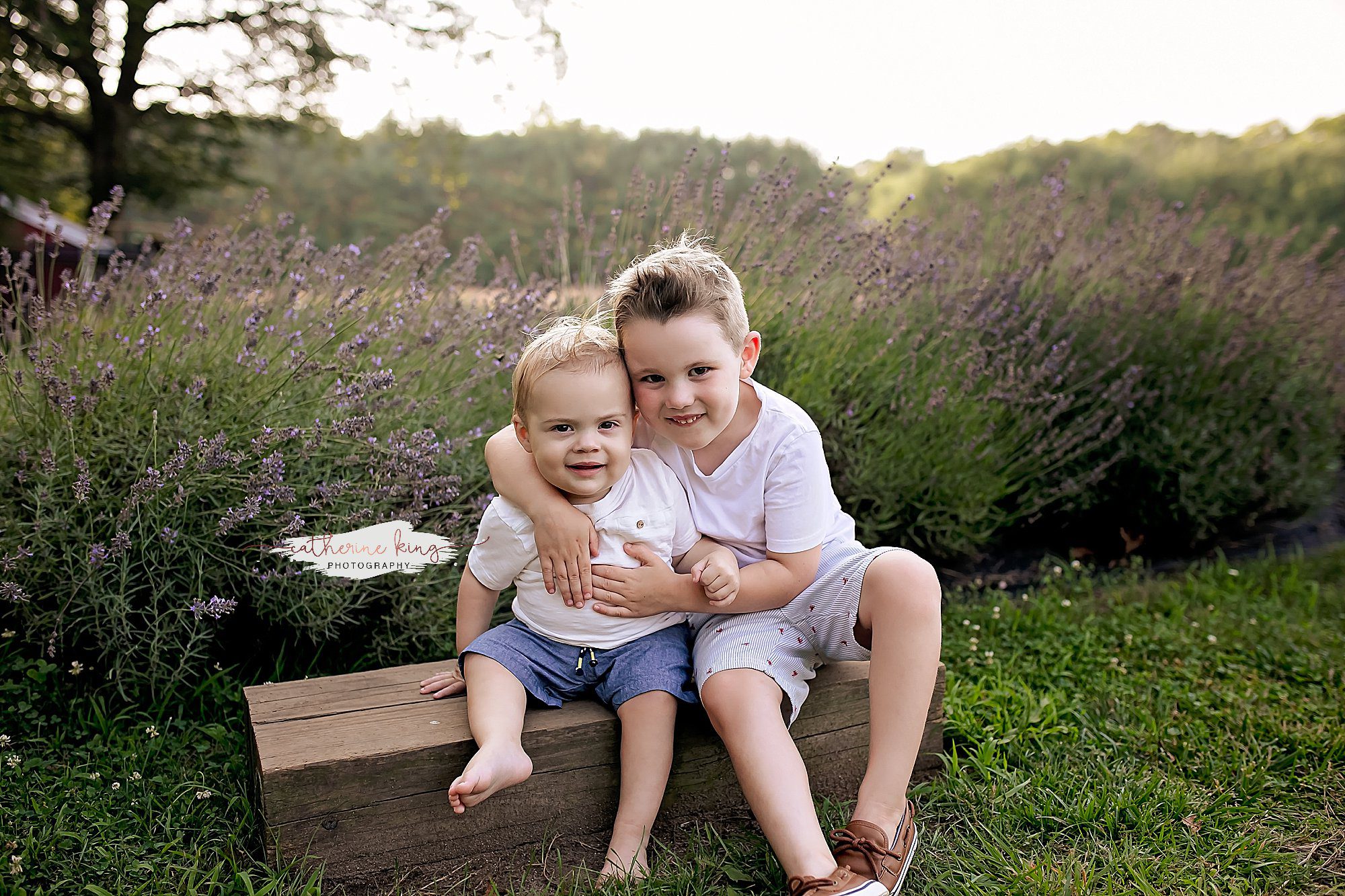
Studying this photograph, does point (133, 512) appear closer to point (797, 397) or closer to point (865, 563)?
point (865, 563)

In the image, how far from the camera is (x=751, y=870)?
67.9 inches

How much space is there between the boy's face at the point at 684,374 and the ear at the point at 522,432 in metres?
0.22

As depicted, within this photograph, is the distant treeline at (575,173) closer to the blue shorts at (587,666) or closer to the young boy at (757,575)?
the young boy at (757,575)

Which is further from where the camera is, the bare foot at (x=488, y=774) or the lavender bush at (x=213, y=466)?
the lavender bush at (x=213, y=466)

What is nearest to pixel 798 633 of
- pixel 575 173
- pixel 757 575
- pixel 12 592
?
pixel 757 575

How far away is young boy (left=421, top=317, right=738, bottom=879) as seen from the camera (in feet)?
5.55

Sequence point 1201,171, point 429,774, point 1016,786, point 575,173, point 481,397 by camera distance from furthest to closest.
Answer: point 575,173 < point 1201,171 < point 481,397 < point 1016,786 < point 429,774

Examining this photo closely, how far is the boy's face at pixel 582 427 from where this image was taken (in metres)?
1.69

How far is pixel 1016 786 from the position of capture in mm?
2008

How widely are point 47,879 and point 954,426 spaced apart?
2.83m

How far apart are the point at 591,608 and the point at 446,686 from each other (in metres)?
0.33

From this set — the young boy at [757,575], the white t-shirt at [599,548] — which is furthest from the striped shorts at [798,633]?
the white t-shirt at [599,548]

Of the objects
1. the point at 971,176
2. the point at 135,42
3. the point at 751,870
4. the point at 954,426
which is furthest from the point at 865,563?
the point at 971,176

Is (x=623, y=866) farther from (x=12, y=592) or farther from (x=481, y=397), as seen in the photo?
(x=481, y=397)
